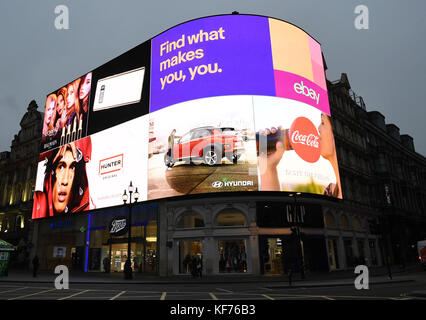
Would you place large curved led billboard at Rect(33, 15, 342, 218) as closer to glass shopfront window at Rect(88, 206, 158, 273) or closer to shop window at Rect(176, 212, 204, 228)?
glass shopfront window at Rect(88, 206, 158, 273)

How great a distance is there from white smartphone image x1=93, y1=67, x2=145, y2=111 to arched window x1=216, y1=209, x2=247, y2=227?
52.8 feet

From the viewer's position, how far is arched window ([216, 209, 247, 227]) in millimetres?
30594

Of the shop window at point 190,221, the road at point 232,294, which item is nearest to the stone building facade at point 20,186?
the shop window at point 190,221

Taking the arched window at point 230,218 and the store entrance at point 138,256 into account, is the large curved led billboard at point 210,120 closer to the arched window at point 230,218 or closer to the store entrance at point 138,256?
the arched window at point 230,218

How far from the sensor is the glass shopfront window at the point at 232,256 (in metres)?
29.4

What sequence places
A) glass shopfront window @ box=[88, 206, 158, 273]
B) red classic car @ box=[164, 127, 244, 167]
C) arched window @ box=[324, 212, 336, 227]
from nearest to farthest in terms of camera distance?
red classic car @ box=[164, 127, 244, 167] → glass shopfront window @ box=[88, 206, 158, 273] → arched window @ box=[324, 212, 336, 227]

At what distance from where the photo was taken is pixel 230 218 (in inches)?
1211

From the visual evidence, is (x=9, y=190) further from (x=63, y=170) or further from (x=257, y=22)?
(x=257, y=22)

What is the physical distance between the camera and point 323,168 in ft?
108

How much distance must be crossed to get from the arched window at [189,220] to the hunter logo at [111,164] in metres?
9.28

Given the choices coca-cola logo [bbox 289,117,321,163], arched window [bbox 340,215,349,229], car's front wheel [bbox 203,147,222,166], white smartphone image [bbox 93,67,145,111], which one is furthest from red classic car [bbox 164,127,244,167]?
arched window [bbox 340,215,349,229]

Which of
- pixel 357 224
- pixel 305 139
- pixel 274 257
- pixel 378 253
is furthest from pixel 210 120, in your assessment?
pixel 378 253

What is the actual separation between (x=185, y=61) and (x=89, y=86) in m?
16.4

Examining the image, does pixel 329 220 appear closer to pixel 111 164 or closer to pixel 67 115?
pixel 111 164
